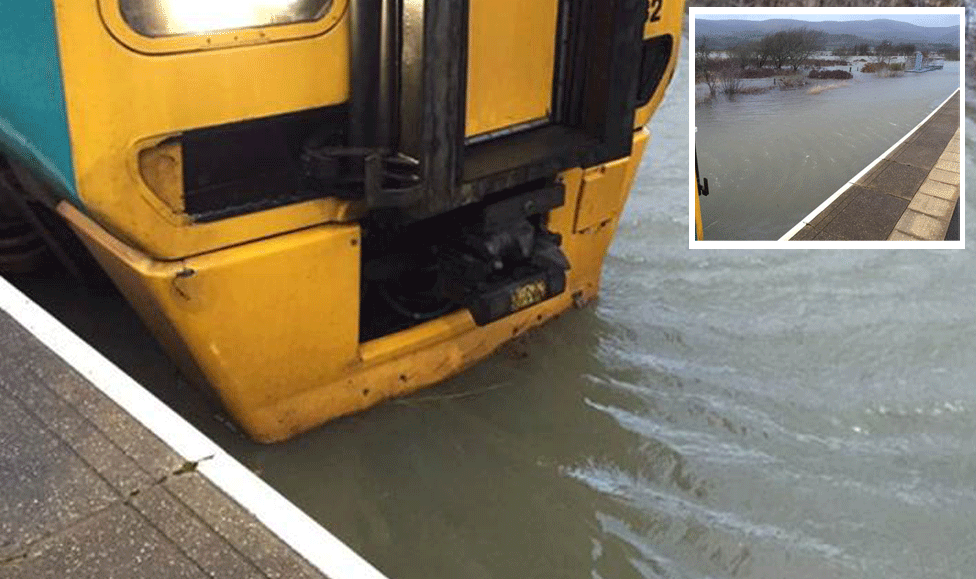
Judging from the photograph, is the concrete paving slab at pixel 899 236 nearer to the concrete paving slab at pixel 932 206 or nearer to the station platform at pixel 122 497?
the concrete paving slab at pixel 932 206

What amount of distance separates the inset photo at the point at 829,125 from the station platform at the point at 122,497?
1919mm

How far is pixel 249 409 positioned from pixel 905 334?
2.17m

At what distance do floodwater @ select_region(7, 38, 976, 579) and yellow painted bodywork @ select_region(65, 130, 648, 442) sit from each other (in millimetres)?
84

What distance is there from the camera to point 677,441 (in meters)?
2.95

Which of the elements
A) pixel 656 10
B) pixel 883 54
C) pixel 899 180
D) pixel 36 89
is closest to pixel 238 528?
pixel 36 89

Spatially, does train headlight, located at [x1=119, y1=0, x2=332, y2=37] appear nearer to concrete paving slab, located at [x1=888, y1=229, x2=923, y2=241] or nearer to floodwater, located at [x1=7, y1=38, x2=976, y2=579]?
floodwater, located at [x1=7, y1=38, x2=976, y2=579]

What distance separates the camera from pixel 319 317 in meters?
2.69

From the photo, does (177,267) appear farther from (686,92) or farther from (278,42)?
(686,92)

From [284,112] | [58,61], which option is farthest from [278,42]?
[58,61]

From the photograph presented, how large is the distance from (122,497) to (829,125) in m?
2.64

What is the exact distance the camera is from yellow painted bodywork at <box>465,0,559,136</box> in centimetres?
258

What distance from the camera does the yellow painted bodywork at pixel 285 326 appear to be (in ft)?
8.01

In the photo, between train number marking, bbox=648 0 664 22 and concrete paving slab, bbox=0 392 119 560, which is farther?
train number marking, bbox=648 0 664 22

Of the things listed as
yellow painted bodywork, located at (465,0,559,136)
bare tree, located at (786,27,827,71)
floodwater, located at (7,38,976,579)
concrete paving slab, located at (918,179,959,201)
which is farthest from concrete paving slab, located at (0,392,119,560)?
concrete paving slab, located at (918,179,959,201)
